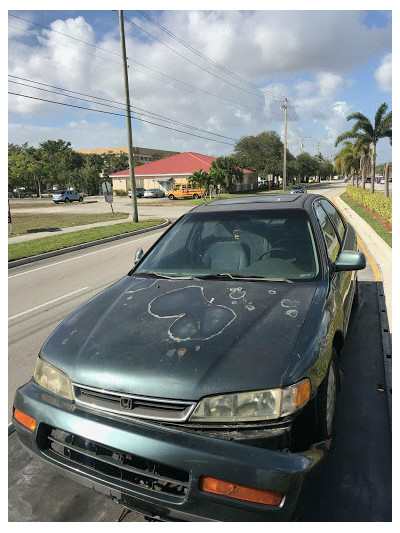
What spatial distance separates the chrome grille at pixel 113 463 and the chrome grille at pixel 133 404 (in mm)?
172

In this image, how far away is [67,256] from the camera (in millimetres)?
11977

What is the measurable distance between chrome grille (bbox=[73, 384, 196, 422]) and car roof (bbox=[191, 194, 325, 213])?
2.20 meters

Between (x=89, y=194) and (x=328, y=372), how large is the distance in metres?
68.5

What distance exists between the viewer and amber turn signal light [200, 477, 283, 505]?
1696mm

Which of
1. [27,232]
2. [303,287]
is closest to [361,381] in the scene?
[303,287]

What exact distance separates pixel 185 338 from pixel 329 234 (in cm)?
216

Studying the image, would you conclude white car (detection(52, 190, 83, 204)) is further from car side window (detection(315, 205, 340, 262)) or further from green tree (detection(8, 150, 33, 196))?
car side window (detection(315, 205, 340, 262))

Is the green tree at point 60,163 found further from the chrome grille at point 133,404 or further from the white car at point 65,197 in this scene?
the chrome grille at point 133,404

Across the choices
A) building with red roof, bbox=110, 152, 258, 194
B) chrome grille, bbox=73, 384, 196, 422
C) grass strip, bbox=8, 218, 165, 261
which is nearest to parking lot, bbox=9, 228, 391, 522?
chrome grille, bbox=73, 384, 196, 422

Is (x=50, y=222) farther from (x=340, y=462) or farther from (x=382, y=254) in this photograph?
(x=340, y=462)

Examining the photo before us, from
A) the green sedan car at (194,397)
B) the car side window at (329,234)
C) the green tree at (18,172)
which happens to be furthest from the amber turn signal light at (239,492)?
the green tree at (18,172)

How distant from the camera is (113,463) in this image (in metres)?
1.91
